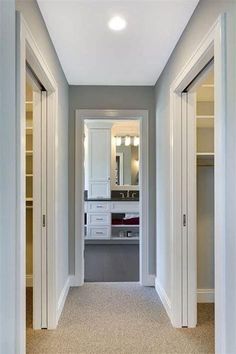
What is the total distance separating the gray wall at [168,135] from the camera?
143 centimetres

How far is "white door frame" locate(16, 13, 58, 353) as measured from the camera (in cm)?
154

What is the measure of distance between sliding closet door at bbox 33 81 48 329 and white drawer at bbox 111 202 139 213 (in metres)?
3.86

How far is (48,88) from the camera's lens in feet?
8.41

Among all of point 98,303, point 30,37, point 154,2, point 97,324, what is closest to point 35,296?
point 97,324

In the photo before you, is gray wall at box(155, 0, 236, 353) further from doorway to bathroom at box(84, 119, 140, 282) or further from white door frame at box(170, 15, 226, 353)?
doorway to bathroom at box(84, 119, 140, 282)

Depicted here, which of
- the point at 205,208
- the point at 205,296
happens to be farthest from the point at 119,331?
the point at 205,208

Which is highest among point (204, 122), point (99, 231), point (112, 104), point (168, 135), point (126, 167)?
point (112, 104)

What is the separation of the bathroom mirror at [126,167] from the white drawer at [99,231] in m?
1.13

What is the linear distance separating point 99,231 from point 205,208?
3.50m

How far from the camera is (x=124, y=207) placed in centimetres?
648
